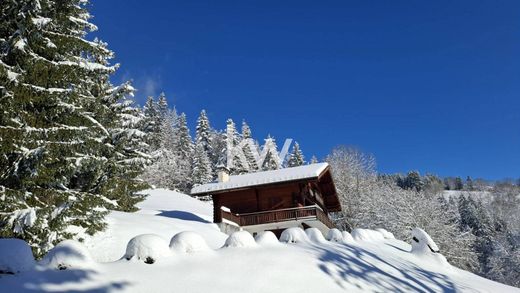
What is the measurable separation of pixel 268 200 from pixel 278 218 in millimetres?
2146

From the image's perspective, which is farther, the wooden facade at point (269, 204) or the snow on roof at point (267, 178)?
the snow on roof at point (267, 178)

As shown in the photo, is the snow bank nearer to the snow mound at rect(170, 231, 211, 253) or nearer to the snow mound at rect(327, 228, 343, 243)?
the snow mound at rect(327, 228, 343, 243)

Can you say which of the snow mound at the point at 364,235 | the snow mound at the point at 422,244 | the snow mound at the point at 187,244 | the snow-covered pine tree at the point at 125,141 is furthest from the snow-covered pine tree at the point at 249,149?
the snow mound at the point at 187,244

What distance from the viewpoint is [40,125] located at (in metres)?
10.8

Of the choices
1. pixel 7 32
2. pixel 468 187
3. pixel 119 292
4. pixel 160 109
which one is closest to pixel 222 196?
pixel 7 32

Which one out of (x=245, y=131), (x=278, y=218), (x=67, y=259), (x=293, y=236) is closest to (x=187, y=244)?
(x=67, y=259)

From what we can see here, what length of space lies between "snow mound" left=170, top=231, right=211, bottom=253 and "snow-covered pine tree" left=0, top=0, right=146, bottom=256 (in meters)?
5.01

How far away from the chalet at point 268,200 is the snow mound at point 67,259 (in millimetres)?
17887

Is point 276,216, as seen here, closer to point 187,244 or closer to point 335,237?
point 335,237

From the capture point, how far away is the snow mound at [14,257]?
15.6ft

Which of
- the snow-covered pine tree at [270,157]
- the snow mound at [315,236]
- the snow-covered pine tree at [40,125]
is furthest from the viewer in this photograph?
the snow-covered pine tree at [270,157]

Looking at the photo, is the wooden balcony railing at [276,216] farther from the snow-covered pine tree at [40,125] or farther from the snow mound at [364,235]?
the snow-covered pine tree at [40,125]

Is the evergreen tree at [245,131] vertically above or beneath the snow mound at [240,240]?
above

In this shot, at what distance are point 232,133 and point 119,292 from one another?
203 ft
